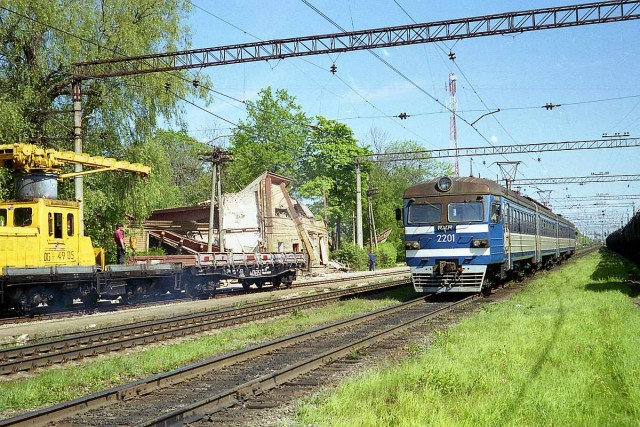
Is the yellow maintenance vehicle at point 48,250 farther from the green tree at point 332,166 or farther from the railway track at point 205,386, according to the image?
the green tree at point 332,166

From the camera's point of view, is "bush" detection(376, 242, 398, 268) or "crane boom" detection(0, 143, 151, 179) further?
"bush" detection(376, 242, 398, 268)

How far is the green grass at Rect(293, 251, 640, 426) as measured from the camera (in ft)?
20.3

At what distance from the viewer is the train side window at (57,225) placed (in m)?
17.6

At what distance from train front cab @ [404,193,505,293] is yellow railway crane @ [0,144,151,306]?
9461 mm

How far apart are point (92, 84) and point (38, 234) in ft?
32.5

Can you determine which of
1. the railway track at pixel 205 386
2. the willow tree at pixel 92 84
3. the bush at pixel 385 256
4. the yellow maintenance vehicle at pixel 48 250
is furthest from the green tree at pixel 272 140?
the railway track at pixel 205 386

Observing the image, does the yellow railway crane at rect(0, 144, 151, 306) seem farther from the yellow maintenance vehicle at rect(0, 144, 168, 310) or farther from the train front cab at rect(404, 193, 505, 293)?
the train front cab at rect(404, 193, 505, 293)

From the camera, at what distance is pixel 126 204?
1029 inches

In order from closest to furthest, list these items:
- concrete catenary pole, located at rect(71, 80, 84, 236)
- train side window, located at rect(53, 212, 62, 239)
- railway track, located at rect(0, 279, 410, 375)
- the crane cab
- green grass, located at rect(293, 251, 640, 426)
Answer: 1. green grass, located at rect(293, 251, 640, 426)
2. railway track, located at rect(0, 279, 410, 375)
3. the crane cab
4. train side window, located at rect(53, 212, 62, 239)
5. concrete catenary pole, located at rect(71, 80, 84, 236)

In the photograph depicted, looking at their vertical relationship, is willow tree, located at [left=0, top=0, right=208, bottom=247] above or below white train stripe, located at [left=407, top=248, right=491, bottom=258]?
above

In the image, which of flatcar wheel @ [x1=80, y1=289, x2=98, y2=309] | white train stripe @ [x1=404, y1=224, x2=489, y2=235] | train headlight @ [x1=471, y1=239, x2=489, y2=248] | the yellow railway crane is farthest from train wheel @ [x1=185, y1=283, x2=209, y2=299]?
train headlight @ [x1=471, y1=239, x2=489, y2=248]

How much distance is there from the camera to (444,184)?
61.5 ft

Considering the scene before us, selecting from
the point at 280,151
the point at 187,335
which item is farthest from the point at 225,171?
the point at 187,335

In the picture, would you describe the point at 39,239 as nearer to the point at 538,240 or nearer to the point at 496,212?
the point at 496,212
